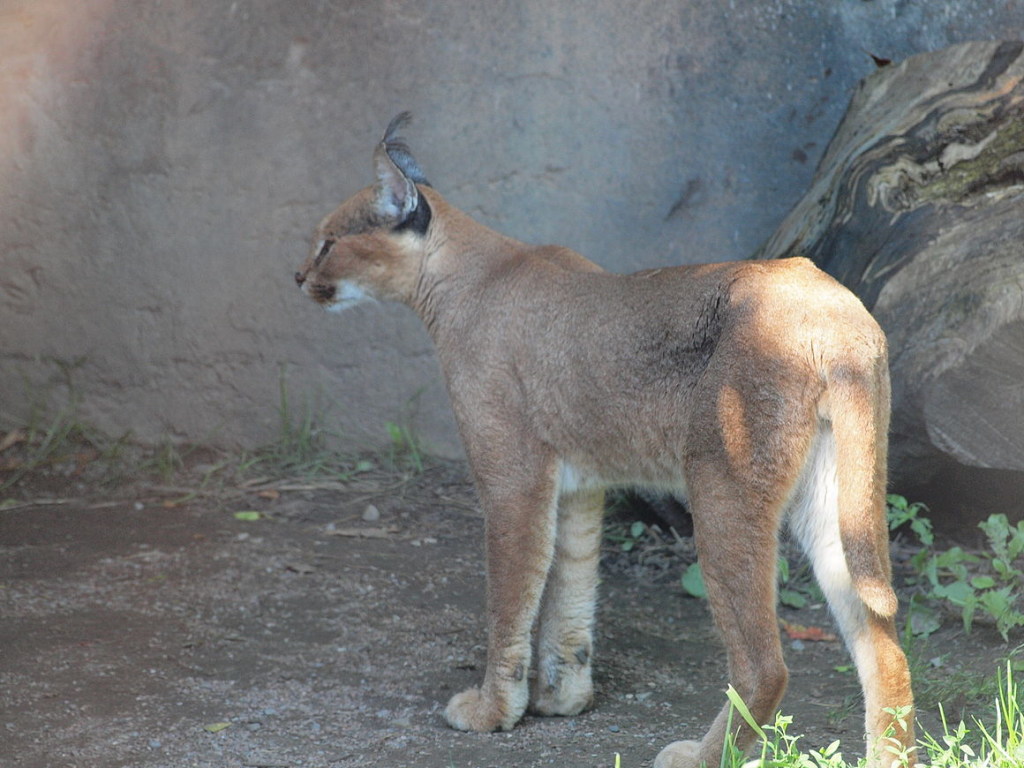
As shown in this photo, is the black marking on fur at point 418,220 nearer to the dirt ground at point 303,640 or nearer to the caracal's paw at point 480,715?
the dirt ground at point 303,640

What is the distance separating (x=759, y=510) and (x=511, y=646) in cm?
120

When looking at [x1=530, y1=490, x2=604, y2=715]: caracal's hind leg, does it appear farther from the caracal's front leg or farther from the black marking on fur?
the black marking on fur

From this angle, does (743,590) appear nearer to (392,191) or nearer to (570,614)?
(570,614)

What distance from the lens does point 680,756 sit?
3.55 metres

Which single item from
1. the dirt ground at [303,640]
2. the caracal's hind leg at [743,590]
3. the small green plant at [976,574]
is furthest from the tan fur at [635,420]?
the small green plant at [976,574]

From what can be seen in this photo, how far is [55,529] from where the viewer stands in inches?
239

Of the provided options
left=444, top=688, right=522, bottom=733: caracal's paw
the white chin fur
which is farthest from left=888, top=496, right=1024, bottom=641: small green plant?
the white chin fur

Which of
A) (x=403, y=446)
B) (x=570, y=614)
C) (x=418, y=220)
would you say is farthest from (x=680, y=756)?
(x=403, y=446)

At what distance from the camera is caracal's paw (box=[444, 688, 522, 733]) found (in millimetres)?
4164

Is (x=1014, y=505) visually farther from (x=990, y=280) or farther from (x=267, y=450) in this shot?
(x=267, y=450)

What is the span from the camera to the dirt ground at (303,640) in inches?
157

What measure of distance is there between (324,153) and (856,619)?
4.29 metres

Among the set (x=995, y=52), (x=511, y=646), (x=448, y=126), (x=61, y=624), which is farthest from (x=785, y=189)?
(x=61, y=624)

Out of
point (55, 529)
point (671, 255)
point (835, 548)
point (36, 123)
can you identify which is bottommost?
point (55, 529)
